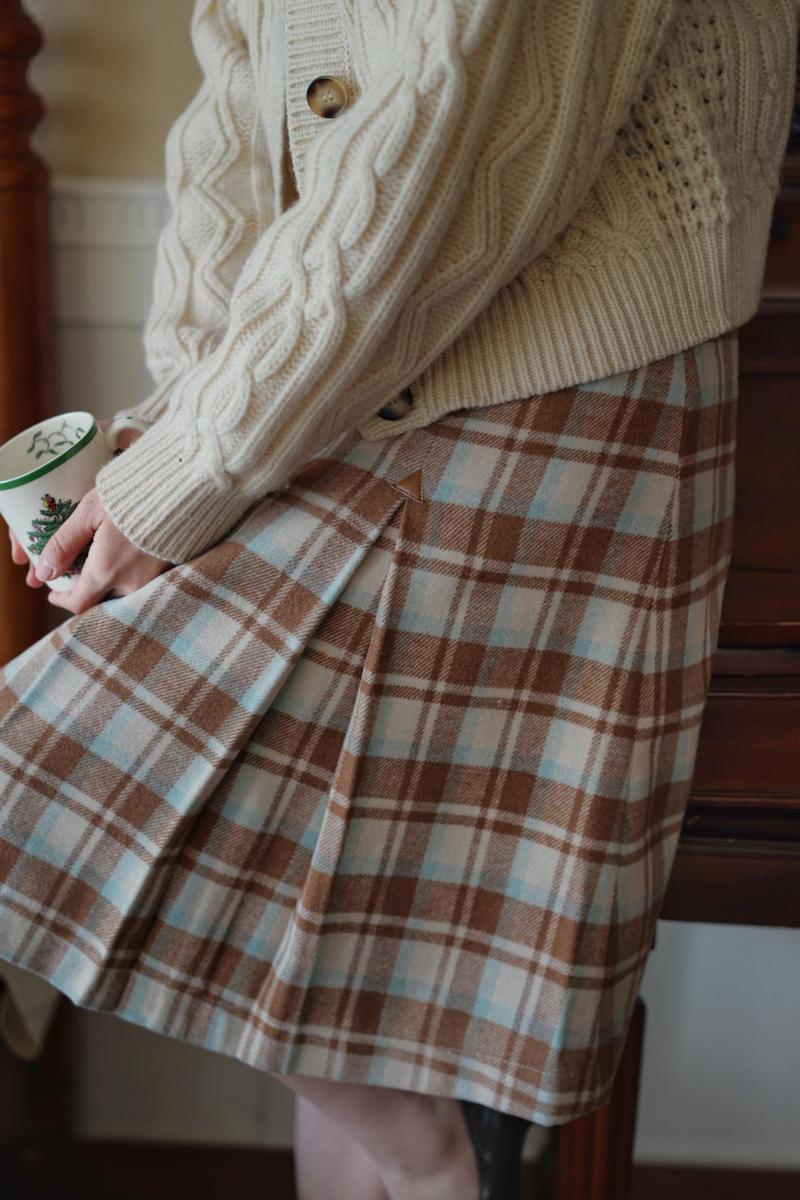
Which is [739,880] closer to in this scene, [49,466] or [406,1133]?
[406,1133]

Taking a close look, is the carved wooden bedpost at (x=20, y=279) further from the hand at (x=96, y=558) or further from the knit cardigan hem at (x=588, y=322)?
the knit cardigan hem at (x=588, y=322)

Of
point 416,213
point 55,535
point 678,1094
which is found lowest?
point 678,1094

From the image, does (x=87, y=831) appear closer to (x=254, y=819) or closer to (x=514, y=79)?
(x=254, y=819)

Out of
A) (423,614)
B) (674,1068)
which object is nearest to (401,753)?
(423,614)

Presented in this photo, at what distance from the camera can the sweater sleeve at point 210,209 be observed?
852 millimetres

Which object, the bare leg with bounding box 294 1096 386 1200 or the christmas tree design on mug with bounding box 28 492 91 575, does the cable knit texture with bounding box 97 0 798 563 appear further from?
the bare leg with bounding box 294 1096 386 1200

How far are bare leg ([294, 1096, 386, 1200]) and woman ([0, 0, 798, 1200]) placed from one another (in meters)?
0.27

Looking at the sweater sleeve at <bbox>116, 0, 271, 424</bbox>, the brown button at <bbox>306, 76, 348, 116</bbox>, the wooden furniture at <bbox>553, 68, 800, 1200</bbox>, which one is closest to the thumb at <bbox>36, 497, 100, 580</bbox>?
the sweater sleeve at <bbox>116, 0, 271, 424</bbox>

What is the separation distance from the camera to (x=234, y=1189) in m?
1.42

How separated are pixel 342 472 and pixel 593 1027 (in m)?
0.38

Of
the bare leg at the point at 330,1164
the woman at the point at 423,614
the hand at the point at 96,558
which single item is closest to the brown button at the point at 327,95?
the woman at the point at 423,614

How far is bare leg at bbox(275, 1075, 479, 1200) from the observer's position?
2.56 feet

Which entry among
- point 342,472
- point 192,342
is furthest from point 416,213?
point 192,342

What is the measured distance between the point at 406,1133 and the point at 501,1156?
24cm
